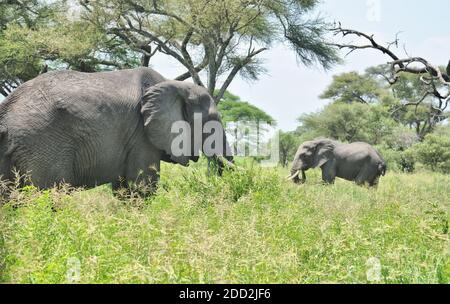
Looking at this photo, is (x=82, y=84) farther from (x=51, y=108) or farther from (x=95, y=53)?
(x=95, y=53)

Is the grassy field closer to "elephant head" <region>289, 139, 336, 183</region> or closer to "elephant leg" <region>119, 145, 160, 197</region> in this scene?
"elephant leg" <region>119, 145, 160, 197</region>

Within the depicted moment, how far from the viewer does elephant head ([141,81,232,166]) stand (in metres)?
7.05

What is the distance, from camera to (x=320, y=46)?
22891mm

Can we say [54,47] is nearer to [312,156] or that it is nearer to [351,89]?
[312,156]

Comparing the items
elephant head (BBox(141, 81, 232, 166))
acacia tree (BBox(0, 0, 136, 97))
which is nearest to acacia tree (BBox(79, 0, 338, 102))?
acacia tree (BBox(0, 0, 136, 97))

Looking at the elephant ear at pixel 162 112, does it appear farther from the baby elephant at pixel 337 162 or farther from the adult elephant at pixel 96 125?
the baby elephant at pixel 337 162

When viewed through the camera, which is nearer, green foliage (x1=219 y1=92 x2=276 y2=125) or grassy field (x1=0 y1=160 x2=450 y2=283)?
grassy field (x1=0 y1=160 x2=450 y2=283)

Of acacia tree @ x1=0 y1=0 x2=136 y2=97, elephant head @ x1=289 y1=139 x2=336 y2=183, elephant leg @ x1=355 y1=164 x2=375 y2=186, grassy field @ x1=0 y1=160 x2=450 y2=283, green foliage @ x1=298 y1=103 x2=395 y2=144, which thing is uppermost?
acacia tree @ x1=0 y1=0 x2=136 y2=97

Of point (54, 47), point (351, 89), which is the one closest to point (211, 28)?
point (54, 47)

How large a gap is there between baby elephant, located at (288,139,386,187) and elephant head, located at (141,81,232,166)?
884 centimetres

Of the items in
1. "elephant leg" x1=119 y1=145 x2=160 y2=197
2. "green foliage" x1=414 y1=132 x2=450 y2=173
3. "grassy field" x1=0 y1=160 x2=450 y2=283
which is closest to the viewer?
"grassy field" x1=0 y1=160 x2=450 y2=283

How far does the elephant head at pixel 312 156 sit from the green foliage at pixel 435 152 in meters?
13.2

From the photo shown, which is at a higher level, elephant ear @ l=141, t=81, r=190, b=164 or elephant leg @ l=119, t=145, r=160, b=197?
elephant ear @ l=141, t=81, r=190, b=164
